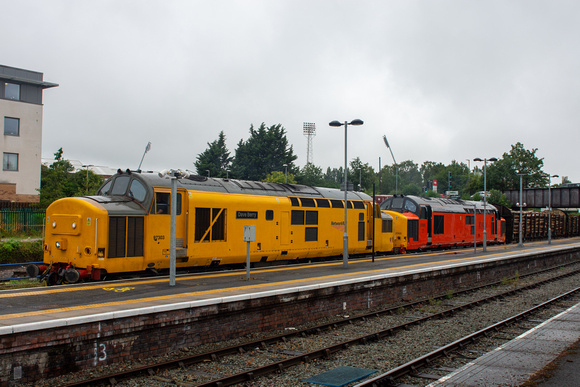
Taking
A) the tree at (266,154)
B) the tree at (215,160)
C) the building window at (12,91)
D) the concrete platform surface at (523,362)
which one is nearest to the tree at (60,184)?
the building window at (12,91)

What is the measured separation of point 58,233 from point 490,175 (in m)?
102

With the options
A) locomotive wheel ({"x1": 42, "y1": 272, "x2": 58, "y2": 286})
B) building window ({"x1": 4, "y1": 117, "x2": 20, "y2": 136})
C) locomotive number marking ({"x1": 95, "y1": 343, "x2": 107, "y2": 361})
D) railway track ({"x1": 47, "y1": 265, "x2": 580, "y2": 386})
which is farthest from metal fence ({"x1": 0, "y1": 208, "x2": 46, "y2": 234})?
locomotive number marking ({"x1": 95, "y1": 343, "x2": 107, "y2": 361})

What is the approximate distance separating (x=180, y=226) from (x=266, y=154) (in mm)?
64928

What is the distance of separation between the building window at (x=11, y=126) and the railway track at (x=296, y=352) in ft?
137

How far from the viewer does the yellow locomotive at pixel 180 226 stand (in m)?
15.0

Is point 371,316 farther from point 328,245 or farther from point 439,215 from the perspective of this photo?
point 439,215

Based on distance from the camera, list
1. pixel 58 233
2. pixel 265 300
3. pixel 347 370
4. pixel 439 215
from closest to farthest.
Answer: pixel 347 370 < pixel 265 300 < pixel 58 233 < pixel 439 215

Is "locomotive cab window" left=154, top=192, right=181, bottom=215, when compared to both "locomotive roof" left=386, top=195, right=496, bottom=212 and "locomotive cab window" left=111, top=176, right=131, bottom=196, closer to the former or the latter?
"locomotive cab window" left=111, top=176, right=131, bottom=196

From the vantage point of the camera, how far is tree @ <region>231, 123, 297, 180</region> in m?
80.6

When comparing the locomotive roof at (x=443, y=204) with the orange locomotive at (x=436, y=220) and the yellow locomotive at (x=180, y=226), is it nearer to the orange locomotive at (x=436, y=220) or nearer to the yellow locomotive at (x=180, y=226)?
the orange locomotive at (x=436, y=220)

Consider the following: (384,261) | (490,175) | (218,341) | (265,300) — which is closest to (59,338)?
(218,341)

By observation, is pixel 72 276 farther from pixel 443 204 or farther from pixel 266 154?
pixel 266 154

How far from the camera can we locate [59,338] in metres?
9.27

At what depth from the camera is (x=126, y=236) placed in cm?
1538
